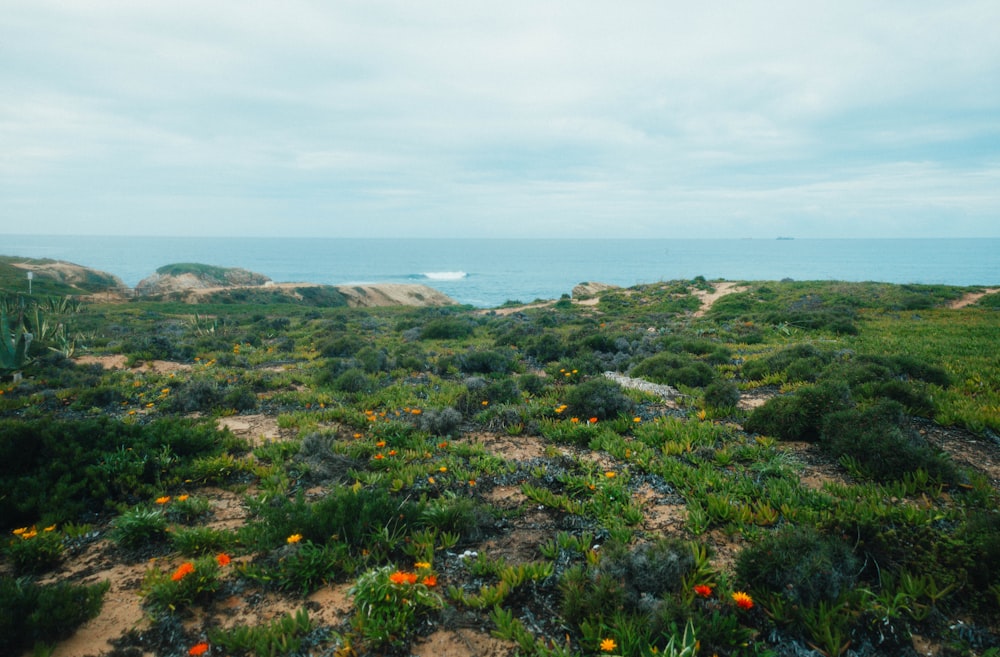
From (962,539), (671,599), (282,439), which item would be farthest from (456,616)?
(282,439)

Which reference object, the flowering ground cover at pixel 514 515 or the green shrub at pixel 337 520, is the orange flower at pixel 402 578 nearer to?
the flowering ground cover at pixel 514 515

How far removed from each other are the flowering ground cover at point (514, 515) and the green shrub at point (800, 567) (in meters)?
0.02

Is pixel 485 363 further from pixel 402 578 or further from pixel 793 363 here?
pixel 402 578

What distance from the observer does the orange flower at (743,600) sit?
3.54m

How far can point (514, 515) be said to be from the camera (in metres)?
5.23

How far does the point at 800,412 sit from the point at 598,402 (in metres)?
3.05

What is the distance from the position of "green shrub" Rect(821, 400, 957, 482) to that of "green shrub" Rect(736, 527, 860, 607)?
2.11 meters

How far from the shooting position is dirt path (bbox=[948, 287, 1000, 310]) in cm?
2211

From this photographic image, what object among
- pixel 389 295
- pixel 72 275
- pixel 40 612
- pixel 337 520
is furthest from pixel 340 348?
pixel 72 275

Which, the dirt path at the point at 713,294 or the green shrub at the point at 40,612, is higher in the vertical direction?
the dirt path at the point at 713,294

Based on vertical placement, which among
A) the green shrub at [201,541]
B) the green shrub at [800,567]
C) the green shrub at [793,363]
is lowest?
the green shrub at [201,541]

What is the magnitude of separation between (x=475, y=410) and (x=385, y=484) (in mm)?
3452

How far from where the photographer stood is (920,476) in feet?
16.6

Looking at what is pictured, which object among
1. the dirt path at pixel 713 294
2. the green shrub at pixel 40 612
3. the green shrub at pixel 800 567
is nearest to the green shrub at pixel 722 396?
the green shrub at pixel 800 567
